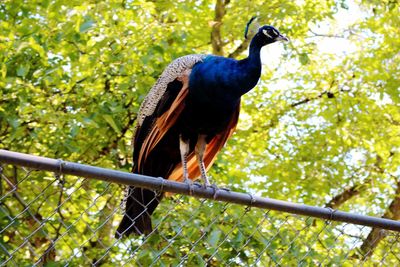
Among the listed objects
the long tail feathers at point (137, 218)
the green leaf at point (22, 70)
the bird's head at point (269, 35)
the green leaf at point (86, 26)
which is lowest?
the green leaf at point (22, 70)

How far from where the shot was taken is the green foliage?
4305mm

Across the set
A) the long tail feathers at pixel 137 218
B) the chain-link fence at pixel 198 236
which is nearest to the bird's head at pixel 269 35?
the chain-link fence at pixel 198 236

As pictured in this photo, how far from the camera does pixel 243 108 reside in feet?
21.5

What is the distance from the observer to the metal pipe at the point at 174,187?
5.85 feet

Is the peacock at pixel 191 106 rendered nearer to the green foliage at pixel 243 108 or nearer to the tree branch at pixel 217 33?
the green foliage at pixel 243 108

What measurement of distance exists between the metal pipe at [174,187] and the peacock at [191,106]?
856 mm

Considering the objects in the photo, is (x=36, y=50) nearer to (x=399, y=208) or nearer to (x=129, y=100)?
(x=129, y=100)

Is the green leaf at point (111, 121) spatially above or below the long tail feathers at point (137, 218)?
below

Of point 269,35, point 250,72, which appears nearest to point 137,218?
point 250,72

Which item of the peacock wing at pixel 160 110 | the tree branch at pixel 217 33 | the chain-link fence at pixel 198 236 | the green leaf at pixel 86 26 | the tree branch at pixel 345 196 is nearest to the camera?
the chain-link fence at pixel 198 236

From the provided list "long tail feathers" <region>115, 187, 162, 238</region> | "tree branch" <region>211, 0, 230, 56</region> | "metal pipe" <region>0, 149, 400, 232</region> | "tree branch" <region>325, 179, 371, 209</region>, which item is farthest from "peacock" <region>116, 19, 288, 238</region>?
"tree branch" <region>325, 179, 371, 209</region>

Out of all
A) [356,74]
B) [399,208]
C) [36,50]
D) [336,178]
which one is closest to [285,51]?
[356,74]

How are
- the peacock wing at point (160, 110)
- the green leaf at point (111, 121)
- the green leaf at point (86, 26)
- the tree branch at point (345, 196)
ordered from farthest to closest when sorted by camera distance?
the tree branch at point (345, 196) < the green leaf at point (111, 121) < the green leaf at point (86, 26) < the peacock wing at point (160, 110)

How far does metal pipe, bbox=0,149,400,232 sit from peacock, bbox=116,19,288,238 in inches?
33.7
